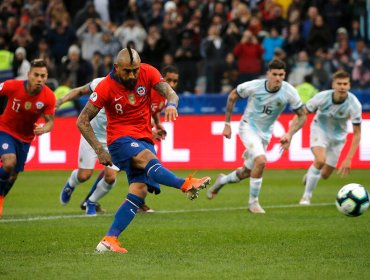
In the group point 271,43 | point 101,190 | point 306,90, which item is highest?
point 271,43

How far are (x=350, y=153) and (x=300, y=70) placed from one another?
9.75 m

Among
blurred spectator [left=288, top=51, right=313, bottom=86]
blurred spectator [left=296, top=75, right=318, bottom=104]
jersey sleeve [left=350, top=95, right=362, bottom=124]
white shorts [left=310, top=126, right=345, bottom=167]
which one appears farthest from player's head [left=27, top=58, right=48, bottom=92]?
blurred spectator [left=288, top=51, right=313, bottom=86]

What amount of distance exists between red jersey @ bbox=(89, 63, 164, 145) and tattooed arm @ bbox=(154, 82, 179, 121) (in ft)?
0.25

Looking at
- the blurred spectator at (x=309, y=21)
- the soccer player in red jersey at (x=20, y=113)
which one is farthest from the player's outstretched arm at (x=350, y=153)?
the blurred spectator at (x=309, y=21)

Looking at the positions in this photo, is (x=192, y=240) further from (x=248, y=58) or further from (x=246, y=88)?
(x=248, y=58)

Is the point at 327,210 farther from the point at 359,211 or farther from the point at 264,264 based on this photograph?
the point at 264,264

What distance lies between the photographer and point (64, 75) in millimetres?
25516

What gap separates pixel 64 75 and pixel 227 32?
175 inches

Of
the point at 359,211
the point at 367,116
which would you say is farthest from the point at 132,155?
the point at 367,116

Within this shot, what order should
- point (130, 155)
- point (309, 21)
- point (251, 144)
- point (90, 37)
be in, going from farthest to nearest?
point (90, 37) → point (309, 21) → point (251, 144) → point (130, 155)

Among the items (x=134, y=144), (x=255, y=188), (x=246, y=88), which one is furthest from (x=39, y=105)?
(x=134, y=144)

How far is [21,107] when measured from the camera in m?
13.9

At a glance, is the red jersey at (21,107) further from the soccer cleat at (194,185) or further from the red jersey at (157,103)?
the soccer cleat at (194,185)

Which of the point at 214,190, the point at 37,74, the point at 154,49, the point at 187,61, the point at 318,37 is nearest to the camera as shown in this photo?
the point at 37,74
